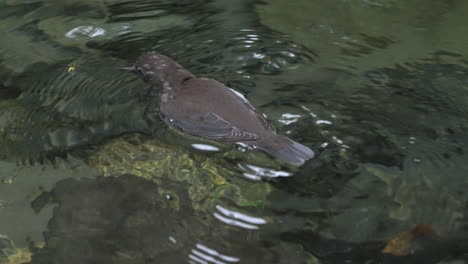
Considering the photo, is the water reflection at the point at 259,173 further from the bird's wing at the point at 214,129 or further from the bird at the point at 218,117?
the bird's wing at the point at 214,129

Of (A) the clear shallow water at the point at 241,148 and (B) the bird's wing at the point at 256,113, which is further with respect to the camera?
(B) the bird's wing at the point at 256,113

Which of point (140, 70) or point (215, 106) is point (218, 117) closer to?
point (215, 106)

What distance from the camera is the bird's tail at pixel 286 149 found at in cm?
383

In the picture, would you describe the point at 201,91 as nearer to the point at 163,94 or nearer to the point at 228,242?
the point at 163,94

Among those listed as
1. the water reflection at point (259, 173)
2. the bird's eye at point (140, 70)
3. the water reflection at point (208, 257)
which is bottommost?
the water reflection at point (208, 257)

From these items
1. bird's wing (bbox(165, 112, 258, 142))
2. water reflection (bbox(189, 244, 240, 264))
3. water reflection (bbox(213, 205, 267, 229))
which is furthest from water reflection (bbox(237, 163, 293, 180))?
water reflection (bbox(189, 244, 240, 264))

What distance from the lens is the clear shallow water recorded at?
341 centimetres

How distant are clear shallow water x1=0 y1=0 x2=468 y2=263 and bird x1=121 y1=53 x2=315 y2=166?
0.09 metres

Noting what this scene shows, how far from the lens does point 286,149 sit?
3.88 metres

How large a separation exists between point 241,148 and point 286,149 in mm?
364

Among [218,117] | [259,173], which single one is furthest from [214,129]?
[259,173]

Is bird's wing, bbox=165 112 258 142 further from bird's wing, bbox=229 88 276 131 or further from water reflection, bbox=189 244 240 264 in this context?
water reflection, bbox=189 244 240 264

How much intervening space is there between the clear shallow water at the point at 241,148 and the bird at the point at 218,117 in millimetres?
89

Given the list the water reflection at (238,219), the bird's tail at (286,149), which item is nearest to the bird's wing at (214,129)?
the bird's tail at (286,149)
